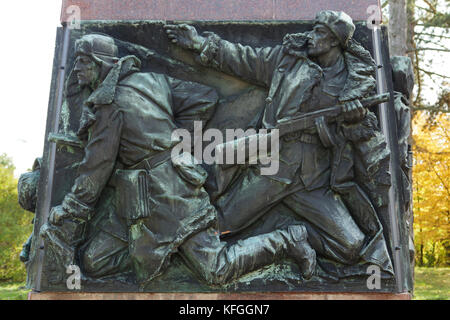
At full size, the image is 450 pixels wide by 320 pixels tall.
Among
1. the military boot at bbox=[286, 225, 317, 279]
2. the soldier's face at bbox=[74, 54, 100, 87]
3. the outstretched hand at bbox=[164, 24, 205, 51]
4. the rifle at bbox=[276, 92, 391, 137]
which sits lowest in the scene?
the military boot at bbox=[286, 225, 317, 279]

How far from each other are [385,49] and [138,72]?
7.05 feet

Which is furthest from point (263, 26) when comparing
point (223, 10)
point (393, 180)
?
point (393, 180)

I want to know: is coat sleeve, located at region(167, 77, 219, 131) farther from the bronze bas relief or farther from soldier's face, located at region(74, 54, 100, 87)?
soldier's face, located at region(74, 54, 100, 87)

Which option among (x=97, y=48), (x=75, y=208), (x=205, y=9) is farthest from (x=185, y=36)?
(x=75, y=208)

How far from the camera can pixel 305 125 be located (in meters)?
3.99

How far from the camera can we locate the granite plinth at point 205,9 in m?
4.38

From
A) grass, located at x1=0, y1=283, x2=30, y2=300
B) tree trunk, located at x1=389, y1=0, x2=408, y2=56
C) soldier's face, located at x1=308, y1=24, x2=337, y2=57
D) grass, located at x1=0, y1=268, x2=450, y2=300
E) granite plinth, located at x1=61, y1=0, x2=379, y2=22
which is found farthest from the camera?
grass, located at x1=0, y1=283, x2=30, y2=300

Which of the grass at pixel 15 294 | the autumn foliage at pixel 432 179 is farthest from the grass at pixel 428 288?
the autumn foliage at pixel 432 179

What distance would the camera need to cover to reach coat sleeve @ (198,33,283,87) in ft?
13.6

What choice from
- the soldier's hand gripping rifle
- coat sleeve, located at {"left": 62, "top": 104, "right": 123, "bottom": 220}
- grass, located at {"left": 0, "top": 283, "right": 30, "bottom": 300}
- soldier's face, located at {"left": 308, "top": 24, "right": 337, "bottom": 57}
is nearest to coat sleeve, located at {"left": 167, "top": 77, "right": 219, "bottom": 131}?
the soldier's hand gripping rifle

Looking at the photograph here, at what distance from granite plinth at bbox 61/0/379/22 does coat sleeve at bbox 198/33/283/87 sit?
1.21 feet

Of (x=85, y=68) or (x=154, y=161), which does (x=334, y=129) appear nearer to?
(x=154, y=161)

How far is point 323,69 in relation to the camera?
162 inches

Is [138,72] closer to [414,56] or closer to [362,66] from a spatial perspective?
[362,66]
